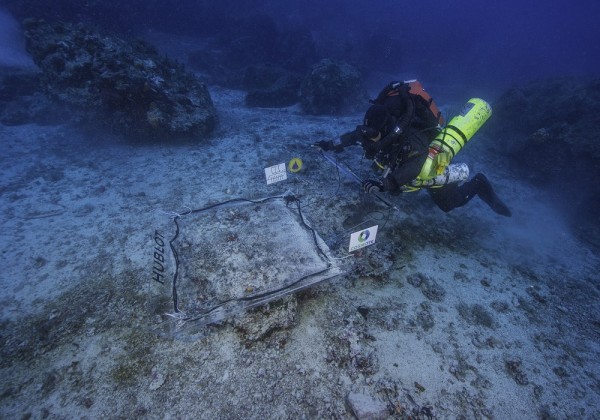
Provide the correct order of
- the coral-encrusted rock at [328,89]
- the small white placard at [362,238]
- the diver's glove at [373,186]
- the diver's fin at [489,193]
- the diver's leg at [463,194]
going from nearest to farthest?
the small white placard at [362,238] → the diver's glove at [373,186] → the diver's leg at [463,194] → the diver's fin at [489,193] → the coral-encrusted rock at [328,89]

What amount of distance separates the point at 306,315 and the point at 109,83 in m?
6.30

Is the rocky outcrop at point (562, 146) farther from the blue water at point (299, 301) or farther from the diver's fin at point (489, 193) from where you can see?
the diver's fin at point (489, 193)

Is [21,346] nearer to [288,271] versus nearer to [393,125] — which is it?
[288,271]

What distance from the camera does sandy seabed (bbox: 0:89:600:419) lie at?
2516 mm

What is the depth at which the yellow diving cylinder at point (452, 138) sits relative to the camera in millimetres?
3977

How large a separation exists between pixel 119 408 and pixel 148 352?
1.57 ft

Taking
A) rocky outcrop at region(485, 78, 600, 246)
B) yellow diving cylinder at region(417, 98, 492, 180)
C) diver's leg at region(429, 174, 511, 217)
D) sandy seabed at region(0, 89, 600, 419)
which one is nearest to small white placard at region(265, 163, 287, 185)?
sandy seabed at region(0, 89, 600, 419)

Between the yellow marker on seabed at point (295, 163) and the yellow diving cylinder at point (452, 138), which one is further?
the yellow marker on seabed at point (295, 163)

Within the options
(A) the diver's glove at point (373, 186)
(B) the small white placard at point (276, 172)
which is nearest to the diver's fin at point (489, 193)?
(A) the diver's glove at point (373, 186)

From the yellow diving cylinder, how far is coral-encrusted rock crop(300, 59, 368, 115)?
571cm

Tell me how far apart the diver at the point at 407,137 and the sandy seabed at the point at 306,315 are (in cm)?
100

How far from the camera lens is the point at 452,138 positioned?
4.12 metres

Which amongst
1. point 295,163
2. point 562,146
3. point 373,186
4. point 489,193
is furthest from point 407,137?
point 562,146

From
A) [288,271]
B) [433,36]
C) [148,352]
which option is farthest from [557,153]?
[433,36]
